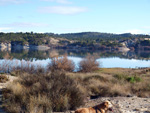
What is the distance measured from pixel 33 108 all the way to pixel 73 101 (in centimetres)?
176

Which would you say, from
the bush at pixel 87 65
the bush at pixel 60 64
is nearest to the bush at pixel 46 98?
the bush at pixel 60 64

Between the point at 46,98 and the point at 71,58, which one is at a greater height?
the point at 46,98

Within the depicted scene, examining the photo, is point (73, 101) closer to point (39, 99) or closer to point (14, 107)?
point (39, 99)

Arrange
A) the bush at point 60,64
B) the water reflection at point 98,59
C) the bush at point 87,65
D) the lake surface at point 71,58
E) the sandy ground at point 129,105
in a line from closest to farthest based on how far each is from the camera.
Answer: the sandy ground at point 129,105 < the bush at point 60,64 < the lake surface at point 71,58 < the bush at point 87,65 < the water reflection at point 98,59

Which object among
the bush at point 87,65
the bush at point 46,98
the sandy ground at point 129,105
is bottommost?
the bush at point 87,65

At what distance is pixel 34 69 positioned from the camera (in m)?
21.4

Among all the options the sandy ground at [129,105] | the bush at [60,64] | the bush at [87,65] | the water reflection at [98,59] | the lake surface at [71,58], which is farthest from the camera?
the water reflection at [98,59]

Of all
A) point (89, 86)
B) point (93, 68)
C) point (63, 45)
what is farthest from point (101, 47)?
point (89, 86)

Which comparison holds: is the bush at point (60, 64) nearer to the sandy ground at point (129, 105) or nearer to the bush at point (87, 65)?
the bush at point (87, 65)

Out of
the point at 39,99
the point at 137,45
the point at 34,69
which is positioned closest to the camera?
the point at 39,99

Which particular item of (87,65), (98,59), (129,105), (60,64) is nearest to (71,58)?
(98,59)

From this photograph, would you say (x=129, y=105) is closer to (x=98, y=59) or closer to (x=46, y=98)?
(x=46, y=98)

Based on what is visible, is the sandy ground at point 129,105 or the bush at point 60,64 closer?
the sandy ground at point 129,105

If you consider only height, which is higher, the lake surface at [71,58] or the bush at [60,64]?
the bush at [60,64]
